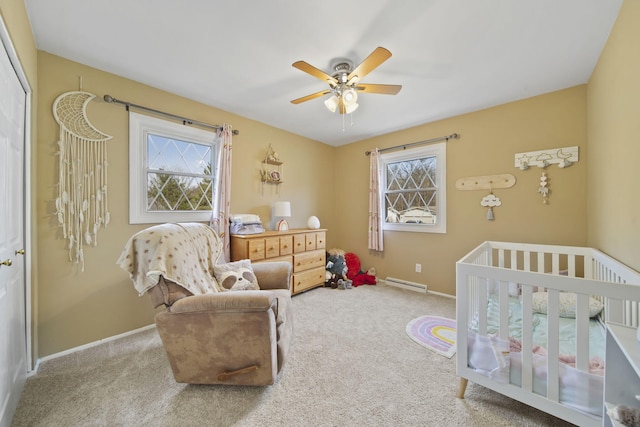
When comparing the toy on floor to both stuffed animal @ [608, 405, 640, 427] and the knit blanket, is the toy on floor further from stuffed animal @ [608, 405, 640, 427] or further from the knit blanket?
stuffed animal @ [608, 405, 640, 427]

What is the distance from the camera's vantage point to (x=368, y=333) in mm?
2232

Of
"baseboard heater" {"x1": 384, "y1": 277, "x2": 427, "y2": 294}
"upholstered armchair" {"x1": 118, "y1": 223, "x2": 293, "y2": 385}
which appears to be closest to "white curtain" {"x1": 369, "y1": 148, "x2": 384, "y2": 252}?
"baseboard heater" {"x1": 384, "y1": 277, "x2": 427, "y2": 294}

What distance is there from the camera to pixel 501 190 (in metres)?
2.76

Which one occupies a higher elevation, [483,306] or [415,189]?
[415,189]

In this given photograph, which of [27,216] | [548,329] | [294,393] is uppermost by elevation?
[27,216]

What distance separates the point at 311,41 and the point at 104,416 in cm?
269

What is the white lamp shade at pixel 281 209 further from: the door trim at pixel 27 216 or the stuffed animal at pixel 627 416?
the stuffed animal at pixel 627 416

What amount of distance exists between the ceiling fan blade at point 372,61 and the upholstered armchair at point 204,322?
63.4 inches

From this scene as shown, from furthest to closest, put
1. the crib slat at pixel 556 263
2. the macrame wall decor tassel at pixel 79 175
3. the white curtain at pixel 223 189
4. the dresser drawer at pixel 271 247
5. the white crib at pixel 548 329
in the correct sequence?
the dresser drawer at pixel 271 247
the white curtain at pixel 223 189
the crib slat at pixel 556 263
the macrame wall decor tassel at pixel 79 175
the white crib at pixel 548 329

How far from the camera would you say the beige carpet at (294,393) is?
131cm

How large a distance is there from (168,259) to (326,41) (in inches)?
73.4

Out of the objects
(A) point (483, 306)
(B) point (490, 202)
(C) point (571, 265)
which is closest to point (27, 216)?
(A) point (483, 306)

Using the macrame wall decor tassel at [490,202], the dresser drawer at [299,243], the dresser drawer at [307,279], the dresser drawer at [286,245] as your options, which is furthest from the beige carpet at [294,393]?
the macrame wall decor tassel at [490,202]

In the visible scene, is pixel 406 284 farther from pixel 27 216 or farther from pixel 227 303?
pixel 27 216
